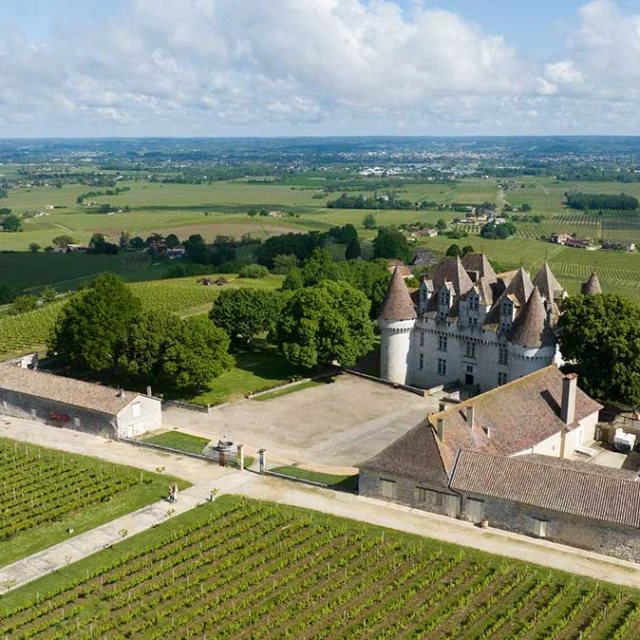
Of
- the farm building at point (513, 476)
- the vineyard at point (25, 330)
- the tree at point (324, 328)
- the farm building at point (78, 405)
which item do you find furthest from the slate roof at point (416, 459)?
the vineyard at point (25, 330)

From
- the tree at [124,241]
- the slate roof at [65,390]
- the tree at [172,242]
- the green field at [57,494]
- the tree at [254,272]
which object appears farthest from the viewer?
the tree at [124,241]

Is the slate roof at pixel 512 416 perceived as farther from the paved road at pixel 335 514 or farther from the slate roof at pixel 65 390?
the slate roof at pixel 65 390

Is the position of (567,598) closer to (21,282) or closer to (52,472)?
(52,472)

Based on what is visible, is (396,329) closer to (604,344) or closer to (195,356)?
(195,356)

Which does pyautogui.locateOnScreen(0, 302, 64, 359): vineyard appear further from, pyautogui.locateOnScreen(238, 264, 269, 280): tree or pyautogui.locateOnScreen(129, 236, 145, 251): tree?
pyautogui.locateOnScreen(129, 236, 145, 251): tree

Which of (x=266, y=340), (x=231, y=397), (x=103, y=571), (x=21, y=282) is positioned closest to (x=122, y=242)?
(x=21, y=282)

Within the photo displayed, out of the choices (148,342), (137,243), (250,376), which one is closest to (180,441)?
(148,342)
